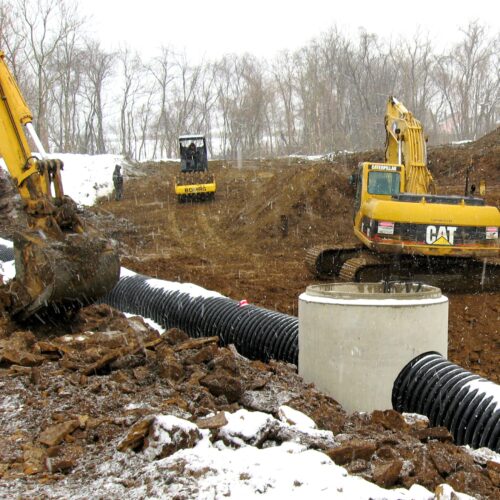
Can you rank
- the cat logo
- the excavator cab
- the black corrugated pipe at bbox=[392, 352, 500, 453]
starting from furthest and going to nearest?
the excavator cab, the cat logo, the black corrugated pipe at bbox=[392, 352, 500, 453]

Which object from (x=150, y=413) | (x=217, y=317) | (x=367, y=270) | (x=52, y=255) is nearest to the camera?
(x=150, y=413)

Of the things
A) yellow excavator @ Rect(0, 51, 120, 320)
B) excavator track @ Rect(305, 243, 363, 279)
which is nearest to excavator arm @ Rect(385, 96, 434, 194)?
excavator track @ Rect(305, 243, 363, 279)

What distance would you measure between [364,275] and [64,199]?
660cm

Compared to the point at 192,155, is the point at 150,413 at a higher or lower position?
lower

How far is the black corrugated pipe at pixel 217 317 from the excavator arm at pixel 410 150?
6.74m

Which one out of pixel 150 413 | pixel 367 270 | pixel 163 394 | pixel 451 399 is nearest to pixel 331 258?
pixel 367 270

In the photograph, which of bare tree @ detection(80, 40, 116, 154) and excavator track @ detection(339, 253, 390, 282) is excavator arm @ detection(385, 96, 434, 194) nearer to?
excavator track @ detection(339, 253, 390, 282)

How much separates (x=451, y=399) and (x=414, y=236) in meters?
7.43

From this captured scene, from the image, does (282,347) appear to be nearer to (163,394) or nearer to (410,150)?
(163,394)

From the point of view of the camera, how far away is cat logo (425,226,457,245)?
12.0 m

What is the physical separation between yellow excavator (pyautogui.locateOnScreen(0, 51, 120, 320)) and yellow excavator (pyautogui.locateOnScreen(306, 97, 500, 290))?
17.7 feet

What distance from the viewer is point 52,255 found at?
7141 millimetres

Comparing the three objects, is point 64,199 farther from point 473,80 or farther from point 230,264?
point 473,80

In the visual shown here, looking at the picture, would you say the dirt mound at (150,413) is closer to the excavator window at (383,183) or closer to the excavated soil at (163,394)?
the excavated soil at (163,394)
